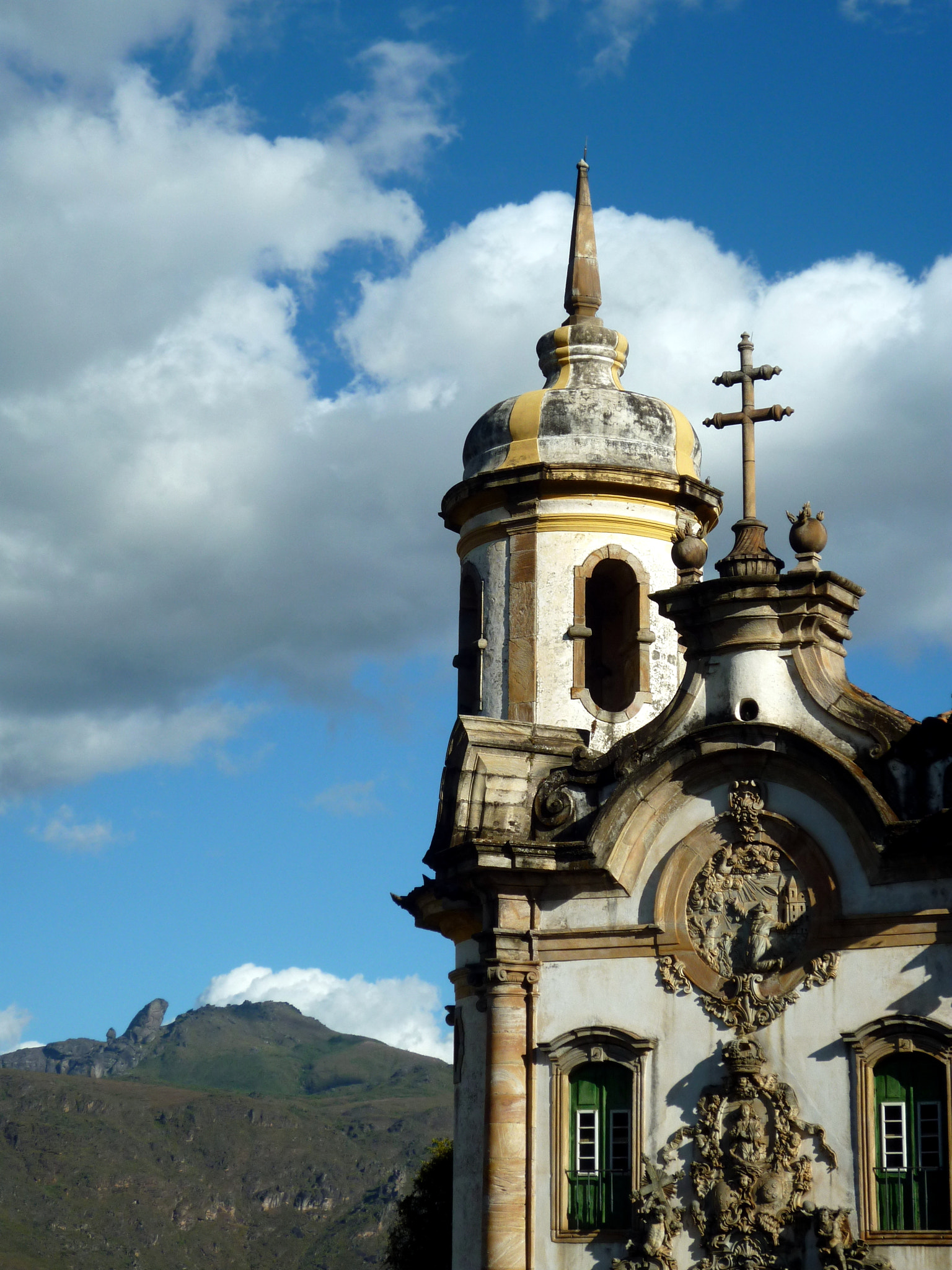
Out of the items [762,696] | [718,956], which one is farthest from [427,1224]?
[762,696]

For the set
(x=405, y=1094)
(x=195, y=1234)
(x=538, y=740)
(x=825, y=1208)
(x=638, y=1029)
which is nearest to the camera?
Result: (x=825, y=1208)

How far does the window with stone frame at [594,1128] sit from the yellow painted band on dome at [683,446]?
8688 mm

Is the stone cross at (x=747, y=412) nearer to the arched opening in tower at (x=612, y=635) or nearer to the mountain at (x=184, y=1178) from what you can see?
the arched opening in tower at (x=612, y=635)

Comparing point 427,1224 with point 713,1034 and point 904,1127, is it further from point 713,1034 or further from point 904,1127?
point 904,1127

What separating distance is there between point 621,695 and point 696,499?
2886 mm

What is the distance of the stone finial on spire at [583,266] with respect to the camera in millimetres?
29109

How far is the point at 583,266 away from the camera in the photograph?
96.5 ft

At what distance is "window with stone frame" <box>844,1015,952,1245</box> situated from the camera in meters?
20.0

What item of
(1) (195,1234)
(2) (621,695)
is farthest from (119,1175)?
(2) (621,695)

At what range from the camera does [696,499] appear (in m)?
27.2

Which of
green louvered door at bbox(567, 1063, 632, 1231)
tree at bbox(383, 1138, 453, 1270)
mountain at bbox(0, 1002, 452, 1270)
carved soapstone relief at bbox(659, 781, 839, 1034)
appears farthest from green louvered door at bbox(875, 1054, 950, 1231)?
Answer: mountain at bbox(0, 1002, 452, 1270)

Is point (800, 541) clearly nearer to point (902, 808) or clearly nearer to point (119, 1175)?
point (902, 808)

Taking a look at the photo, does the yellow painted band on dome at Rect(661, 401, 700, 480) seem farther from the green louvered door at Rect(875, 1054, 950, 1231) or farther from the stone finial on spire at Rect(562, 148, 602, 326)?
the green louvered door at Rect(875, 1054, 950, 1231)

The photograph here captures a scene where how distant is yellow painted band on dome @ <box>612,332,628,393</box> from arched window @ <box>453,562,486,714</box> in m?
3.58
